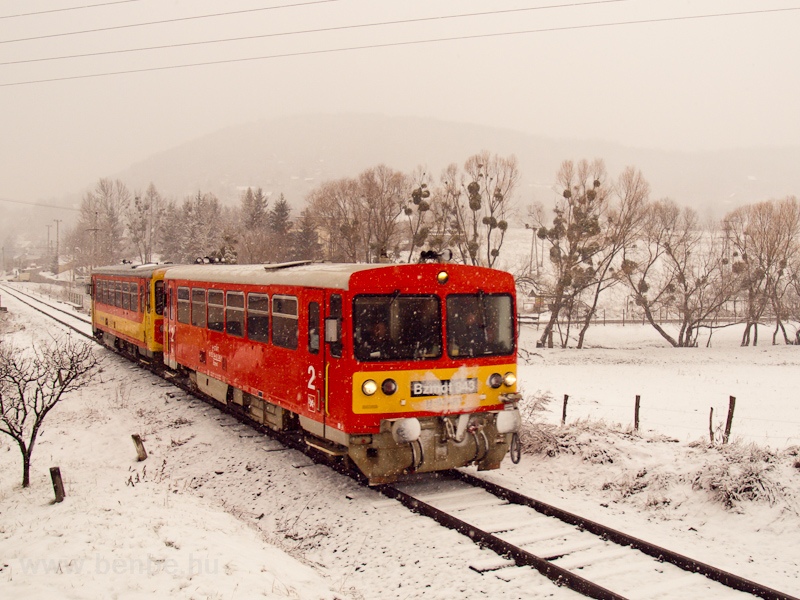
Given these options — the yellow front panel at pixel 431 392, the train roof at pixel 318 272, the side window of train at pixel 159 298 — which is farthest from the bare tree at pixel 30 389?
the yellow front panel at pixel 431 392

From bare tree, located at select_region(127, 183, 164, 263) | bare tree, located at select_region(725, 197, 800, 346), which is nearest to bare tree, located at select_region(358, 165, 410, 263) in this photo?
bare tree, located at select_region(725, 197, 800, 346)

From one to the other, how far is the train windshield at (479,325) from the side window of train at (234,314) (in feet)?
14.7

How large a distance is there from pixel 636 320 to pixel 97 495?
175 ft

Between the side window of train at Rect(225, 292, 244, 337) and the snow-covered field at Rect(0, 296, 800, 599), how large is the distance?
1991 millimetres

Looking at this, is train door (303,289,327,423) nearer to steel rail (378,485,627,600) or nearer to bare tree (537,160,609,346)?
steel rail (378,485,627,600)

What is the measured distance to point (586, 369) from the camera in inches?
1153

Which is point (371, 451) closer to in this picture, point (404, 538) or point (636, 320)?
point (404, 538)

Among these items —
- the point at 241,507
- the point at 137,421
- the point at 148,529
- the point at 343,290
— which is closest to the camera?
the point at 148,529

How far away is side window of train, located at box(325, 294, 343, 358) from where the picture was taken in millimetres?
7715

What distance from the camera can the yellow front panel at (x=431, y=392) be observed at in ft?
25.3

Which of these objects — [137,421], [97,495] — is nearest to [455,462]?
[97,495]

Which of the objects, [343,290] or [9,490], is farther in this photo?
[9,490]

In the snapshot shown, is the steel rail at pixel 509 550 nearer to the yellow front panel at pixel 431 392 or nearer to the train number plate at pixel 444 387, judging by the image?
the yellow front panel at pixel 431 392

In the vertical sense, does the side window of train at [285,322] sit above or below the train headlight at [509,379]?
above
